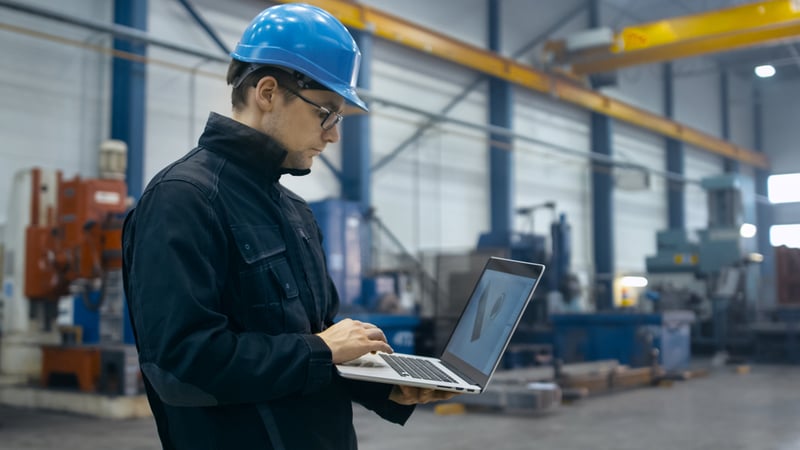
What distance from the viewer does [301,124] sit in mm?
1350

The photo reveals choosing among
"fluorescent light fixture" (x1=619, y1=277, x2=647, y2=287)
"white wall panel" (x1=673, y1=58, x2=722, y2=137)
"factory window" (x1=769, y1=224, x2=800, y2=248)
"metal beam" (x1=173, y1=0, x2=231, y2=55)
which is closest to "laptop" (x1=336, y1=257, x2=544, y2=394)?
"metal beam" (x1=173, y1=0, x2=231, y2=55)

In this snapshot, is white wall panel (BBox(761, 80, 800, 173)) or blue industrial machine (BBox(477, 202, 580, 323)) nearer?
blue industrial machine (BBox(477, 202, 580, 323))

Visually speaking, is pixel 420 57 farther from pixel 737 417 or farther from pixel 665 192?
pixel 665 192

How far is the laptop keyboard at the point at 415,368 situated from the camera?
1.39 metres

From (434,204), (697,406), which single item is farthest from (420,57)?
(697,406)

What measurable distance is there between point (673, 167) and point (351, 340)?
759 inches

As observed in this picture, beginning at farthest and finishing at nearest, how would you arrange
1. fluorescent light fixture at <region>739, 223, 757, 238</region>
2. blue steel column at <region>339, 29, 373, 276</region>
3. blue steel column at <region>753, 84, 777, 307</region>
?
1. blue steel column at <region>753, 84, 777, 307</region>
2. fluorescent light fixture at <region>739, 223, 757, 238</region>
3. blue steel column at <region>339, 29, 373, 276</region>

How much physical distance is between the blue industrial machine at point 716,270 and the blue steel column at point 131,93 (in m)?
7.25

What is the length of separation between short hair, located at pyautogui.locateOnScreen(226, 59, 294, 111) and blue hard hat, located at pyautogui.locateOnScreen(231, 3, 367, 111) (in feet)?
0.05

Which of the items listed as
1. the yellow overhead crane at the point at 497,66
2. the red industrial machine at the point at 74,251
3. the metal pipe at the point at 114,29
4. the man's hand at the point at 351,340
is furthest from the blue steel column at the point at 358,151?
the man's hand at the point at 351,340

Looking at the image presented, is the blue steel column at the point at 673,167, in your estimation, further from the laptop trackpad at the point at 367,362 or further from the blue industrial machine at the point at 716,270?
the laptop trackpad at the point at 367,362

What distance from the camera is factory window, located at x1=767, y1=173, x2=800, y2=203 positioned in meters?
22.5

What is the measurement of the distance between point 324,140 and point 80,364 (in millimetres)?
5476

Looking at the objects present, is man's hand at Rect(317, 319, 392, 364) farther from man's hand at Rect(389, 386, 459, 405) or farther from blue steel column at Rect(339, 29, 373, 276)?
blue steel column at Rect(339, 29, 373, 276)
